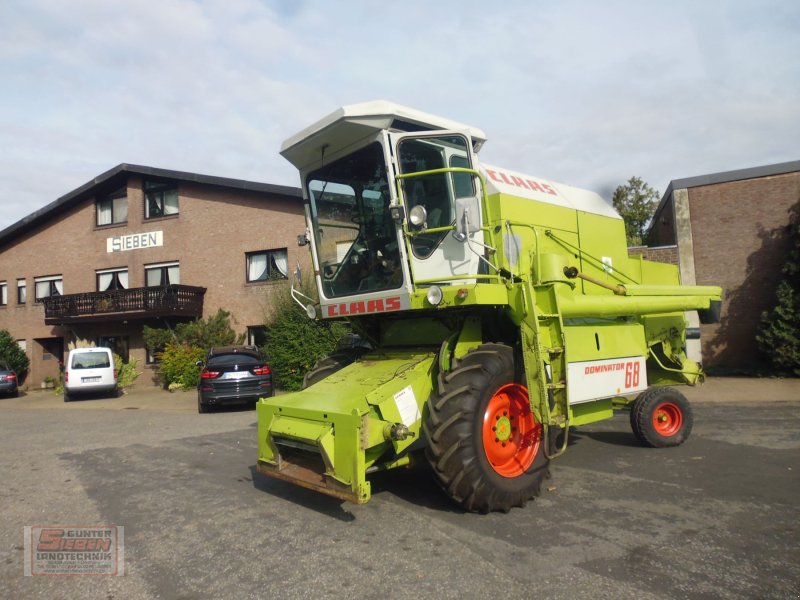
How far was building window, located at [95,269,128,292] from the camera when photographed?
2458 cm

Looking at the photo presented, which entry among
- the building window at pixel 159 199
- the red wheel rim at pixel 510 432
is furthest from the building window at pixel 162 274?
the red wheel rim at pixel 510 432

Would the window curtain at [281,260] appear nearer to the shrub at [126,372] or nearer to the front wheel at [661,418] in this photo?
the shrub at [126,372]

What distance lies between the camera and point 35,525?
4.90 metres

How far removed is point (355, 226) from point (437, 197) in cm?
103

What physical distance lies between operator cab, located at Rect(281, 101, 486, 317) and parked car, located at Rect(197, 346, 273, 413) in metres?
7.73

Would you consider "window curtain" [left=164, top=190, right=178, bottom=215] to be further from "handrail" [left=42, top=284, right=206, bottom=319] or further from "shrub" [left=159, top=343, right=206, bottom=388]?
"shrub" [left=159, top=343, right=206, bottom=388]

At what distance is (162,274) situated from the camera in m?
23.7

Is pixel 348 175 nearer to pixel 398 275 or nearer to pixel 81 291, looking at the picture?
pixel 398 275

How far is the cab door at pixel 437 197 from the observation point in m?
5.41

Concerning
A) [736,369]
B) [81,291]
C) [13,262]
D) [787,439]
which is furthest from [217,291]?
[787,439]

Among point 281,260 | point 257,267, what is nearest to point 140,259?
point 257,267

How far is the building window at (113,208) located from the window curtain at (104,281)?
224cm

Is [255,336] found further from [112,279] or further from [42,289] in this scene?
[42,289]

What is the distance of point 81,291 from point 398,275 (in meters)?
24.2
